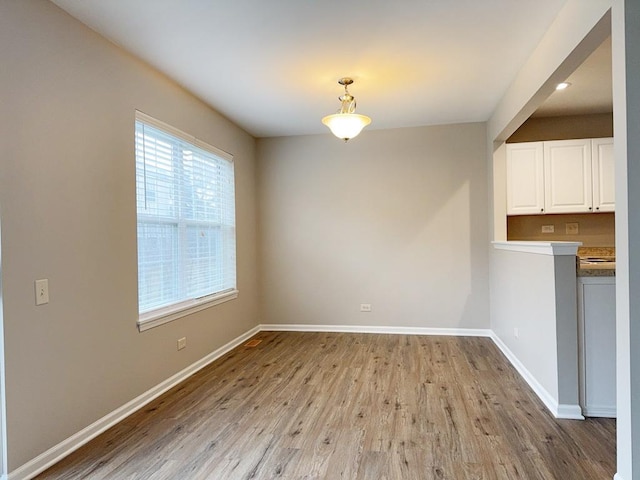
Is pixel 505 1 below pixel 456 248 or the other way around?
the other way around

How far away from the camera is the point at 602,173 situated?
437 centimetres

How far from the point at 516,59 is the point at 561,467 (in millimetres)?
2881

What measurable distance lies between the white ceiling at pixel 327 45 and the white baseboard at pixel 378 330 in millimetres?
2757

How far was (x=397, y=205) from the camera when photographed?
521cm

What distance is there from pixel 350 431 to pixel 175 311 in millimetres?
1843

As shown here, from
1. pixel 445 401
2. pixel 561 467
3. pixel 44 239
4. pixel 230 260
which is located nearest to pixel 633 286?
pixel 561 467

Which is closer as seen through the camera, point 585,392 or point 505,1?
point 505,1

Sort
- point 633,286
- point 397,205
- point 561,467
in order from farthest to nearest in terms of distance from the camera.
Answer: point 397,205
point 561,467
point 633,286

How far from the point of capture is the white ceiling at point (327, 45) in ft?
7.90

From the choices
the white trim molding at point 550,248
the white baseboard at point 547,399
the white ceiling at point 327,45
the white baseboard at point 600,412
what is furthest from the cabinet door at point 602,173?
the white baseboard at point 600,412

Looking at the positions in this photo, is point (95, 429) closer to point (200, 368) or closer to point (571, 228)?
point (200, 368)

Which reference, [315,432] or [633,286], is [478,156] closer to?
[633,286]

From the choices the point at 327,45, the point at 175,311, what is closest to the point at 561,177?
the point at 327,45

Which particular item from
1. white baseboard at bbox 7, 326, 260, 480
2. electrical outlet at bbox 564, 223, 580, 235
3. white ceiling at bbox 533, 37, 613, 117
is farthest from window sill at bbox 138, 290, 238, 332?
electrical outlet at bbox 564, 223, 580, 235
